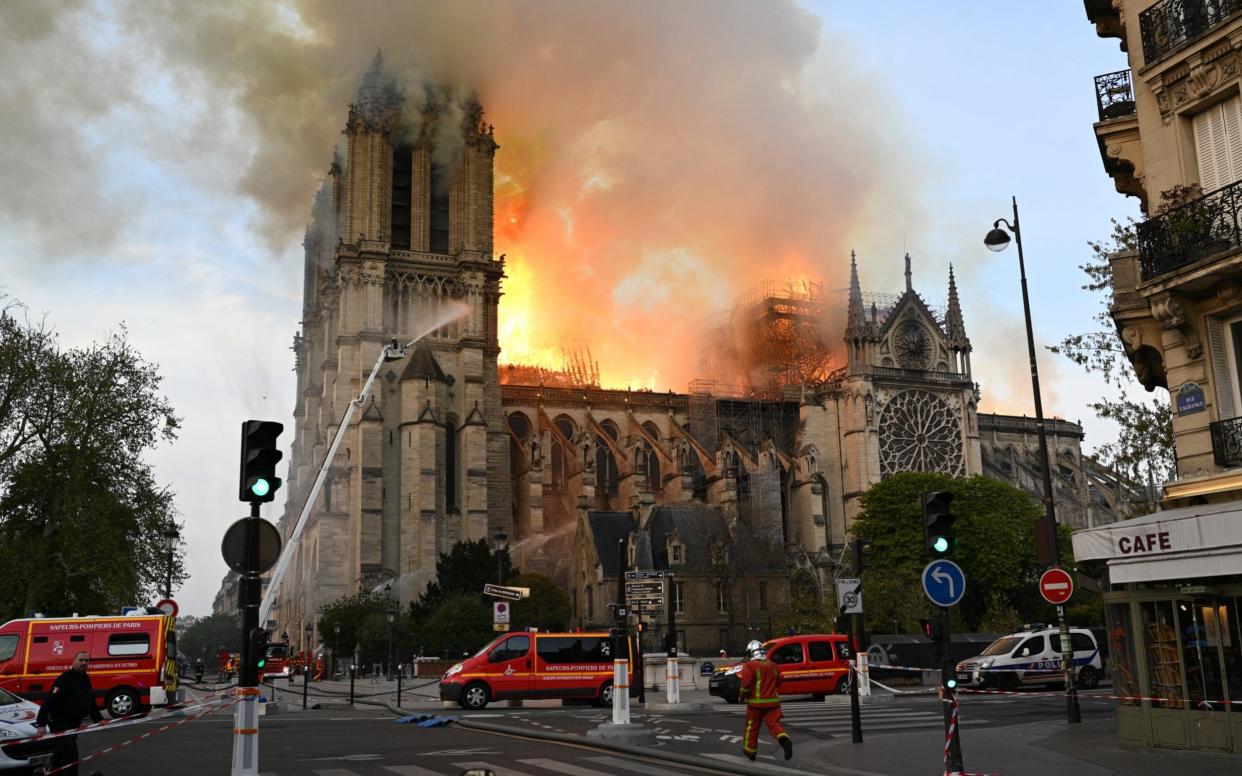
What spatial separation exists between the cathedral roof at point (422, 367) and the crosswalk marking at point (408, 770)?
49.7 m


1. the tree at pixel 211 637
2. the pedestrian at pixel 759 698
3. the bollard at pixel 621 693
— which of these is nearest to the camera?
the pedestrian at pixel 759 698

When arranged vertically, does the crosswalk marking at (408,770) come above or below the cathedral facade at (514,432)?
below

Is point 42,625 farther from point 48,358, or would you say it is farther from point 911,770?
point 911,770

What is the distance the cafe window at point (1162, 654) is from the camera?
13.0 m

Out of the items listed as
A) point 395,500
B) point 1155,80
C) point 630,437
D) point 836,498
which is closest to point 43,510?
point 395,500

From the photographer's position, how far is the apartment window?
A: 1426cm

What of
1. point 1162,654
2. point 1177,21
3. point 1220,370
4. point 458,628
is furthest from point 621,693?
point 458,628

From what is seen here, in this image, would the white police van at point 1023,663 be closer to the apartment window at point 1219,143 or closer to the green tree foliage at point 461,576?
the apartment window at point 1219,143

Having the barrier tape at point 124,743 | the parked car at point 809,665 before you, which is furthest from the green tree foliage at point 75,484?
the parked car at point 809,665

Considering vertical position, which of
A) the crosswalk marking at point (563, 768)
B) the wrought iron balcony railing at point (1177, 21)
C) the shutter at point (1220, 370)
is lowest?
the crosswalk marking at point (563, 768)

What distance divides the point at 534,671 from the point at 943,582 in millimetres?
14827

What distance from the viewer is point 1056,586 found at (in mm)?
16266

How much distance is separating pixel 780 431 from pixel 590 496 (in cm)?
1689

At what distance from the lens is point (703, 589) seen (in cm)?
5806
